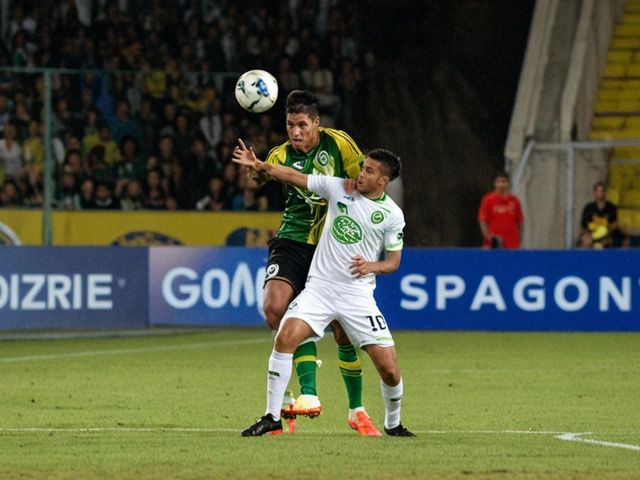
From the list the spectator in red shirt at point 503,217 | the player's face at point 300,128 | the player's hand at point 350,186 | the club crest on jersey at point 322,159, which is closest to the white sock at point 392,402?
the player's hand at point 350,186

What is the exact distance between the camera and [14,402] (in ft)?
35.0

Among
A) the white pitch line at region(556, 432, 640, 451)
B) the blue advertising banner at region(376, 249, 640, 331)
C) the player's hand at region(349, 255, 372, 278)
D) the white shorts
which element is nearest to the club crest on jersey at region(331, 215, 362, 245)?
the player's hand at region(349, 255, 372, 278)

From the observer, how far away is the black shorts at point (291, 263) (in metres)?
9.00

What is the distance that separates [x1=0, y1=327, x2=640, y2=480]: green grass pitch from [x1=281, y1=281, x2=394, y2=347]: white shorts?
63 cm

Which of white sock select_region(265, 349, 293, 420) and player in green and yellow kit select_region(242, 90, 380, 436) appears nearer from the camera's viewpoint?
white sock select_region(265, 349, 293, 420)

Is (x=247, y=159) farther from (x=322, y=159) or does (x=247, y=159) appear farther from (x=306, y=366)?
(x=306, y=366)

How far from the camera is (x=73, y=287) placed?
17406mm

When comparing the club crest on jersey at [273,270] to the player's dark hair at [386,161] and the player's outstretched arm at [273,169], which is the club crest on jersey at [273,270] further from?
the player's dark hair at [386,161]

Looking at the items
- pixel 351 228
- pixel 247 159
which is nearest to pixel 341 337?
pixel 351 228

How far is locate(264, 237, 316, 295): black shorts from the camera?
900cm

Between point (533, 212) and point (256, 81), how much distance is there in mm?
11701

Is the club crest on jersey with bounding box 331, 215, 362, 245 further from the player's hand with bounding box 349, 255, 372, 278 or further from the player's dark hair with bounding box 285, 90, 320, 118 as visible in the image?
the player's dark hair with bounding box 285, 90, 320, 118

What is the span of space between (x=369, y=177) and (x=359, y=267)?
54cm

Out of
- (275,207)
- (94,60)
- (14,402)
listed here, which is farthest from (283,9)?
(14,402)
